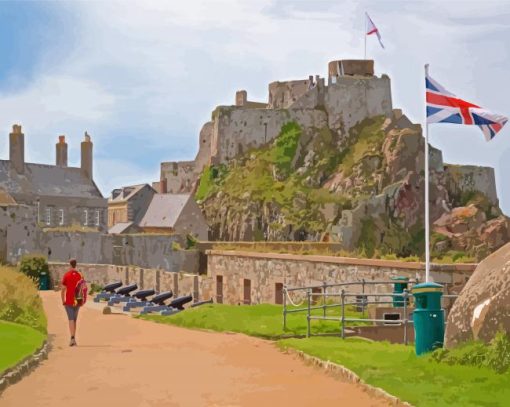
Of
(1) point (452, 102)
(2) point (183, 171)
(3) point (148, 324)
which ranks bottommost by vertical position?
(3) point (148, 324)

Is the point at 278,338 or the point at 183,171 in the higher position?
the point at 183,171

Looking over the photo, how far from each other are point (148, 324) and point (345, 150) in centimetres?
6060

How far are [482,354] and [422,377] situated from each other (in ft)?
2.89

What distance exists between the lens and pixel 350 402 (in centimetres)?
1071

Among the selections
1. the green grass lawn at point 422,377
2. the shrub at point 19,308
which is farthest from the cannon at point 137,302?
the green grass lawn at point 422,377

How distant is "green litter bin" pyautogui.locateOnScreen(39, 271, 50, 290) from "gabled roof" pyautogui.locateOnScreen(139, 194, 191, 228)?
24256 mm

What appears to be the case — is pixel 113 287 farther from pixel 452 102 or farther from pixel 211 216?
pixel 211 216

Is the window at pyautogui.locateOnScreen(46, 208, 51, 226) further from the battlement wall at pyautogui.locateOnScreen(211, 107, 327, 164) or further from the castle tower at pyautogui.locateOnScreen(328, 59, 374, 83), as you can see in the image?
the castle tower at pyautogui.locateOnScreen(328, 59, 374, 83)

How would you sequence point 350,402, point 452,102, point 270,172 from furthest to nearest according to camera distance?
point 270,172 → point 452,102 → point 350,402

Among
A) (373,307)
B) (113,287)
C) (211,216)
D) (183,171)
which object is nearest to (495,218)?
(211,216)

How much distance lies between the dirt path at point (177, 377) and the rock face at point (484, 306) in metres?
1.70

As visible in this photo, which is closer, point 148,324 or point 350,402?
point 350,402

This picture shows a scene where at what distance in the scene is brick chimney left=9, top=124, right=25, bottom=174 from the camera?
217 feet

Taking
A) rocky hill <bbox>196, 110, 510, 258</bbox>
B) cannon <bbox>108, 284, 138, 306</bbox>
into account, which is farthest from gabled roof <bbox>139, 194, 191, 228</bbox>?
cannon <bbox>108, 284, 138, 306</bbox>
